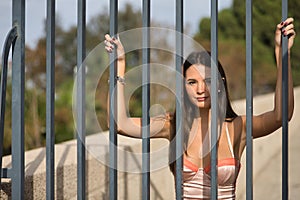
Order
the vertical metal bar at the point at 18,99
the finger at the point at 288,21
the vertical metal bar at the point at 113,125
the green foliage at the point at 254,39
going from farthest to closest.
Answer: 1. the green foliage at the point at 254,39
2. the vertical metal bar at the point at 18,99
3. the vertical metal bar at the point at 113,125
4. the finger at the point at 288,21

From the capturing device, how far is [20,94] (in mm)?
2080

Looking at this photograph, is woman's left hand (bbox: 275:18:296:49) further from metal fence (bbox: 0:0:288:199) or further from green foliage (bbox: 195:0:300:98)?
green foliage (bbox: 195:0:300:98)

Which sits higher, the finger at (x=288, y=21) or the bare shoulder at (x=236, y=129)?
the finger at (x=288, y=21)

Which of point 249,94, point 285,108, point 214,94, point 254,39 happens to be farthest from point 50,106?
point 254,39

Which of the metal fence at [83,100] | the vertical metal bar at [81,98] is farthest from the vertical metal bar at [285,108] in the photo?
the vertical metal bar at [81,98]

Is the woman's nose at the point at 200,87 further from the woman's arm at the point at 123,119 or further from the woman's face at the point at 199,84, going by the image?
the woman's arm at the point at 123,119

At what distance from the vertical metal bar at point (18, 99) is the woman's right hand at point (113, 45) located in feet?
1.02

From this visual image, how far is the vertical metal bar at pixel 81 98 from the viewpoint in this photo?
2.01 metres

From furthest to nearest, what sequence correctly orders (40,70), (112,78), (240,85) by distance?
(240,85) < (40,70) < (112,78)

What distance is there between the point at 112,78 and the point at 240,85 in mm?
16589

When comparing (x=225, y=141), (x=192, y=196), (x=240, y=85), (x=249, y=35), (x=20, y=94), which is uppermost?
(x=249, y=35)

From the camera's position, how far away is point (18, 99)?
2.08m

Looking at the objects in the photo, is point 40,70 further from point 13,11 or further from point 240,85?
point 13,11

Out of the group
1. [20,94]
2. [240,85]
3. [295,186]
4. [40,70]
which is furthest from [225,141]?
[240,85]
